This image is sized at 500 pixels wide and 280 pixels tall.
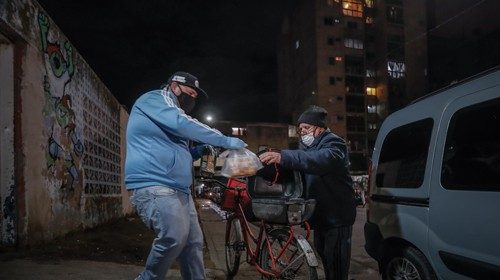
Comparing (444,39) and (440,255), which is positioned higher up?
(444,39)

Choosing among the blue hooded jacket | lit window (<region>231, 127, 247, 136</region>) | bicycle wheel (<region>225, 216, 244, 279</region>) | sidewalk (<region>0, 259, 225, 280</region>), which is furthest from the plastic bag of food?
lit window (<region>231, 127, 247, 136</region>)

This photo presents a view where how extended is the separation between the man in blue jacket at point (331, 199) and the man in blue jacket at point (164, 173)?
2.44 ft

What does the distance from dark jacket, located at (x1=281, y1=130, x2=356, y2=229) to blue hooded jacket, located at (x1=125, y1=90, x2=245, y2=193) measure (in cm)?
87

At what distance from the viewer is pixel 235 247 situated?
5527 millimetres

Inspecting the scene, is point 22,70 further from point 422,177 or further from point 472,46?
point 472,46

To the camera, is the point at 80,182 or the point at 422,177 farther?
the point at 80,182

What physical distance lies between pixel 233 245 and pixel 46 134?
3637mm

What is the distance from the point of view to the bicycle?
13.1 feet

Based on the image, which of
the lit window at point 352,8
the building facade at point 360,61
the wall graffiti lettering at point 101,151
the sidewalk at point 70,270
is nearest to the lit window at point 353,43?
the building facade at point 360,61

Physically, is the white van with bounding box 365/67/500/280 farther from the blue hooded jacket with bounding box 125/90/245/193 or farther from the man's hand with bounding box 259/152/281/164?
the blue hooded jacket with bounding box 125/90/245/193

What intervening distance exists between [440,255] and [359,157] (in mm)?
65500

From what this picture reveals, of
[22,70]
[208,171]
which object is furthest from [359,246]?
[22,70]

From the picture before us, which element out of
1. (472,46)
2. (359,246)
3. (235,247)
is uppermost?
(472,46)

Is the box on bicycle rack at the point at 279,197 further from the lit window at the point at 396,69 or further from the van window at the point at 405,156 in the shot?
the lit window at the point at 396,69
